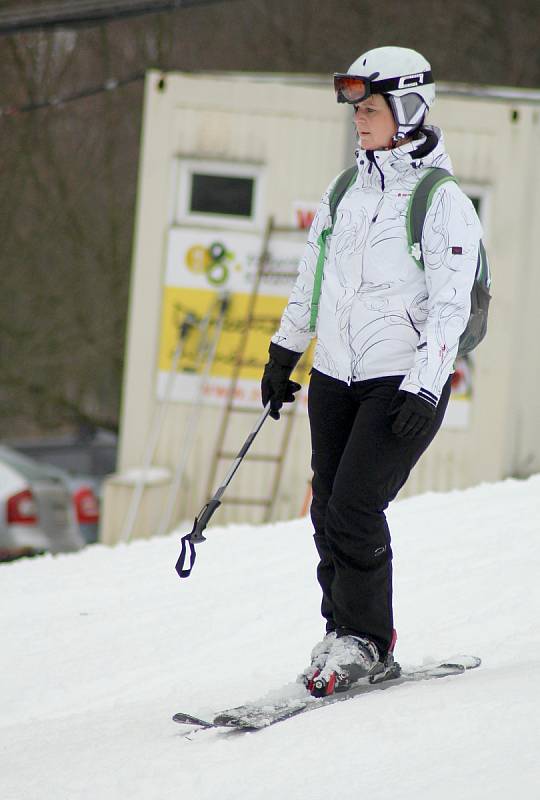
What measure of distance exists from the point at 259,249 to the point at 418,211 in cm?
723

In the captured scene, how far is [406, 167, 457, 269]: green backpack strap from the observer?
11.6ft

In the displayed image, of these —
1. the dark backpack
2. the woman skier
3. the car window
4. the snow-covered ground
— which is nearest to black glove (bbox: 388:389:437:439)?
the woman skier

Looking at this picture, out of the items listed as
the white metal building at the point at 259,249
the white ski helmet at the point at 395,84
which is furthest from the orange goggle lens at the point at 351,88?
the white metal building at the point at 259,249

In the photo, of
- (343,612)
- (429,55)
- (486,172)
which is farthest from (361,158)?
(429,55)

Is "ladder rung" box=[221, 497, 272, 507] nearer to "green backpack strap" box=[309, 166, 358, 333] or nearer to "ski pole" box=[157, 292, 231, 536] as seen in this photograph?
"ski pole" box=[157, 292, 231, 536]

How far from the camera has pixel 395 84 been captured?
3.59 metres

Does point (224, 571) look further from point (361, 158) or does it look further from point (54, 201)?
point (54, 201)

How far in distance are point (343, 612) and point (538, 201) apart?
24.5 ft

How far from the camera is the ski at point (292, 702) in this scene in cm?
342

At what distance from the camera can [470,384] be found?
10602 mm

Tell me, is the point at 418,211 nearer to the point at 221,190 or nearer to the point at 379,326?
the point at 379,326

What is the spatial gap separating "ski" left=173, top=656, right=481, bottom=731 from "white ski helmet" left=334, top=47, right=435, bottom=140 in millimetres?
1587

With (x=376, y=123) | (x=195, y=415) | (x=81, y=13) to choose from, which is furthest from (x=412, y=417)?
(x=195, y=415)

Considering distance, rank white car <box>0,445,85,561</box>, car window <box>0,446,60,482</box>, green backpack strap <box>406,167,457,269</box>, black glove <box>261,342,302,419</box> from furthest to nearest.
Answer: car window <box>0,446,60,482</box>
white car <box>0,445,85,561</box>
black glove <box>261,342,302,419</box>
green backpack strap <box>406,167,457,269</box>
